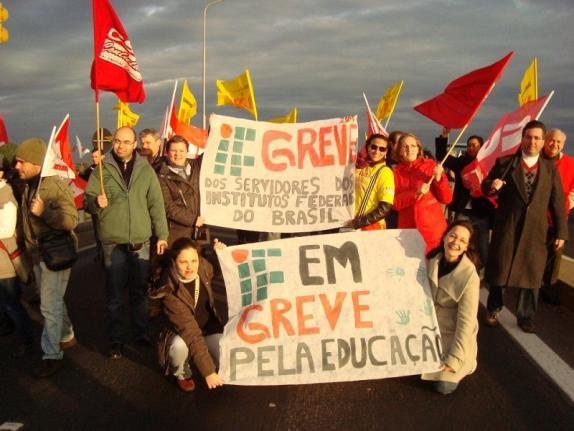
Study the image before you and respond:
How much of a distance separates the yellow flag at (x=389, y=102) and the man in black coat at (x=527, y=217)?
5.60 metres

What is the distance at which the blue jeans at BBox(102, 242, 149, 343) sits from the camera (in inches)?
174

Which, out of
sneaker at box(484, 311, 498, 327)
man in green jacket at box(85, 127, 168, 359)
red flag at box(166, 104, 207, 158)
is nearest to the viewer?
man in green jacket at box(85, 127, 168, 359)

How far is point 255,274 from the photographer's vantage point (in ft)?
12.7

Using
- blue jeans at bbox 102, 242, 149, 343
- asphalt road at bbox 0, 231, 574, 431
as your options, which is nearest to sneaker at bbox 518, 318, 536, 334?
asphalt road at bbox 0, 231, 574, 431

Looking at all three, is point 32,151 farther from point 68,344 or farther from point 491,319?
point 491,319

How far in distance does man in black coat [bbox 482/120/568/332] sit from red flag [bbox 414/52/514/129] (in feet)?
1.75

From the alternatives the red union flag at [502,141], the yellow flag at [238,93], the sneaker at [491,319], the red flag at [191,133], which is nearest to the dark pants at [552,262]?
the sneaker at [491,319]

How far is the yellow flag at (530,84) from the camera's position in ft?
22.2

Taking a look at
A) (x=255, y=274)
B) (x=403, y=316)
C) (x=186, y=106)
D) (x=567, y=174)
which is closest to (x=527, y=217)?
(x=567, y=174)

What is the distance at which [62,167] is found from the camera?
439cm

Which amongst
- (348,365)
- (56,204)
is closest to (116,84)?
(56,204)

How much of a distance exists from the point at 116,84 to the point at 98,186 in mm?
1088

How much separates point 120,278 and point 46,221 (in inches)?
30.8

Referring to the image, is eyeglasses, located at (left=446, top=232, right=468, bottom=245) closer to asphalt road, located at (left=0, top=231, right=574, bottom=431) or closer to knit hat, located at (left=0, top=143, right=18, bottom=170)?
asphalt road, located at (left=0, top=231, right=574, bottom=431)
